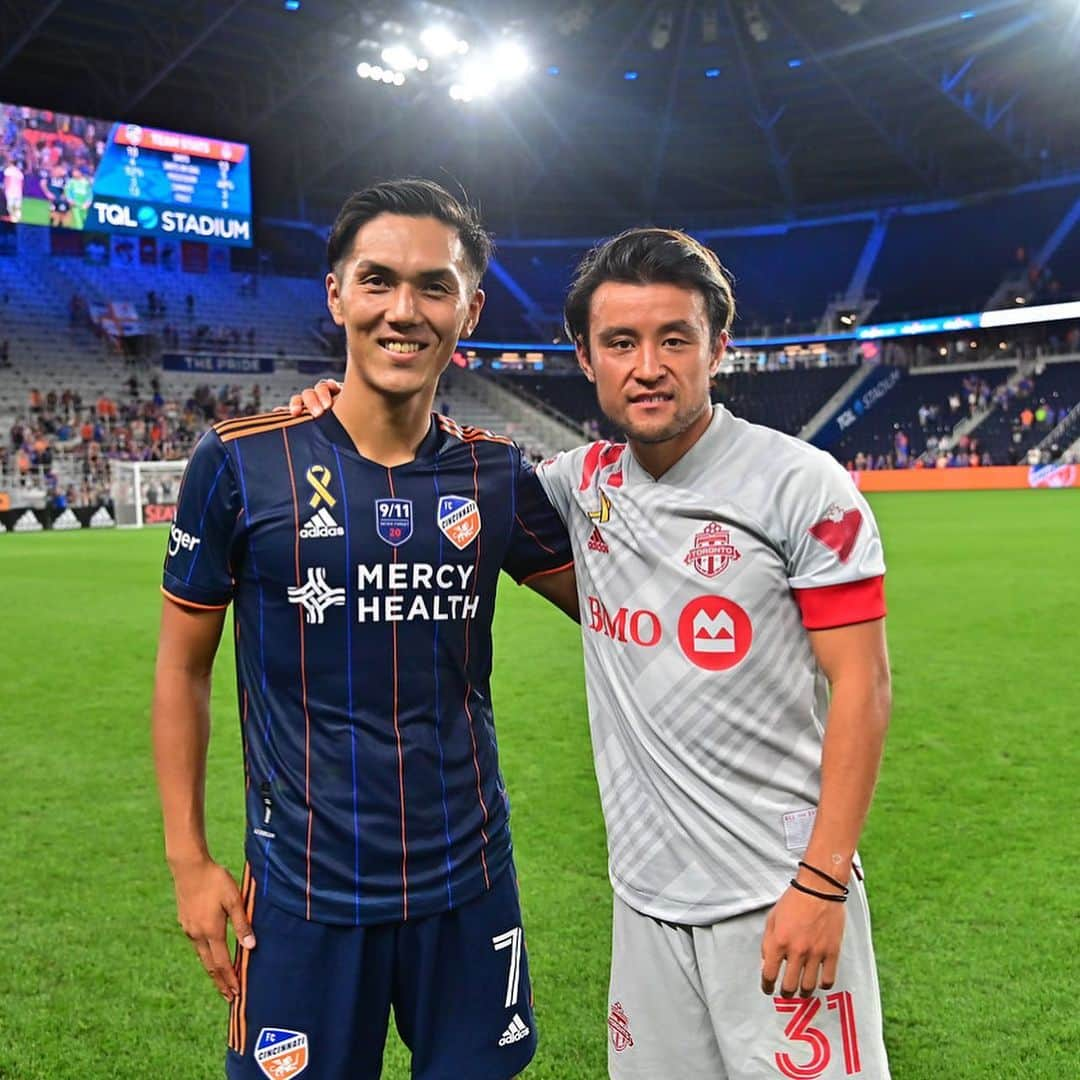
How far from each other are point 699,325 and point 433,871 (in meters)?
1.25

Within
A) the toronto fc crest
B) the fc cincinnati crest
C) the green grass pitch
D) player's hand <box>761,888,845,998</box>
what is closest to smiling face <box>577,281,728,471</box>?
the fc cincinnati crest

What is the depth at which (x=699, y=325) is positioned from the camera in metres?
2.18

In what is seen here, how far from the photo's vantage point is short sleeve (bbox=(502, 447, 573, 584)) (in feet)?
7.99

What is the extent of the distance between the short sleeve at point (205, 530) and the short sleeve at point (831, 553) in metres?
1.12

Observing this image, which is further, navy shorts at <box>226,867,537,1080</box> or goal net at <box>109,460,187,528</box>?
goal net at <box>109,460,187,528</box>

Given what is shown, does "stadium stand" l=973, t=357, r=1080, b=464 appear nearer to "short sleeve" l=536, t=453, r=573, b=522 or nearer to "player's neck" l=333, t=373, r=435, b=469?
"short sleeve" l=536, t=453, r=573, b=522

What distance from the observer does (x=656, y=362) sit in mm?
2129

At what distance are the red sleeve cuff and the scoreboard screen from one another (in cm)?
3463

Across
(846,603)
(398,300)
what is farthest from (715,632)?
(398,300)

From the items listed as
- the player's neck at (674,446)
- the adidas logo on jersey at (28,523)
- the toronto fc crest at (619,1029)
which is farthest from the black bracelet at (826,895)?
the adidas logo on jersey at (28,523)

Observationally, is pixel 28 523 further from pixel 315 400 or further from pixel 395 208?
pixel 395 208

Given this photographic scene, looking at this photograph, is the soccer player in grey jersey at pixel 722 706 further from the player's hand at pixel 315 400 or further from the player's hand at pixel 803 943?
the player's hand at pixel 315 400

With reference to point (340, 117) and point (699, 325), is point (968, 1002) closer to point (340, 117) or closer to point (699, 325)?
point (699, 325)

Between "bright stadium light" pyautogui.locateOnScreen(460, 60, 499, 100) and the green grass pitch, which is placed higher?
"bright stadium light" pyautogui.locateOnScreen(460, 60, 499, 100)
